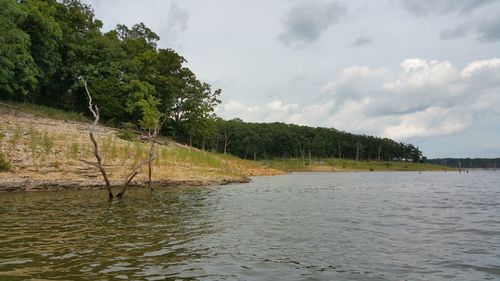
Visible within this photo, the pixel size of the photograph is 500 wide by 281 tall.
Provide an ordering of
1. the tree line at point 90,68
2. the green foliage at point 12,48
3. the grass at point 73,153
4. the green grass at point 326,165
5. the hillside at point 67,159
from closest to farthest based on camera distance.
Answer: the hillside at point 67,159 < the grass at point 73,153 < the green foliage at point 12,48 < the tree line at point 90,68 < the green grass at point 326,165

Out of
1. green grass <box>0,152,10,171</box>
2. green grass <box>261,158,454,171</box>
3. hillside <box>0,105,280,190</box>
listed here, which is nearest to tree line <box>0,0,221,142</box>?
hillside <box>0,105,280,190</box>

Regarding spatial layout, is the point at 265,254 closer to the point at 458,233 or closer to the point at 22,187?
the point at 458,233

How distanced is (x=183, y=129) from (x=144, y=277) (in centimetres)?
7989

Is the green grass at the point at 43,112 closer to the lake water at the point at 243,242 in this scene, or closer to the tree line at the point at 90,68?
the tree line at the point at 90,68

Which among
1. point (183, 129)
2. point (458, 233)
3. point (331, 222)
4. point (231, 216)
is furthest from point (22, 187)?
point (183, 129)

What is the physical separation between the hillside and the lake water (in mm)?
9744

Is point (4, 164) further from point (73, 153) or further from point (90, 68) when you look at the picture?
point (90, 68)

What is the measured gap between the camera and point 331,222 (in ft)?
63.0

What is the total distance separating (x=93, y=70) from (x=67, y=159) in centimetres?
3336

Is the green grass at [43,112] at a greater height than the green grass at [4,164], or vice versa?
the green grass at [43,112]

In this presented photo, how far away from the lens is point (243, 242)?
47.9 ft

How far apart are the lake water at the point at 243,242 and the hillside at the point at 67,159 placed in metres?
9.74

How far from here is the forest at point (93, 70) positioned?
5019cm

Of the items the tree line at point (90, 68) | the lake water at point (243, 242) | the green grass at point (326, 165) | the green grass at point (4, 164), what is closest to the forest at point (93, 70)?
the tree line at point (90, 68)
